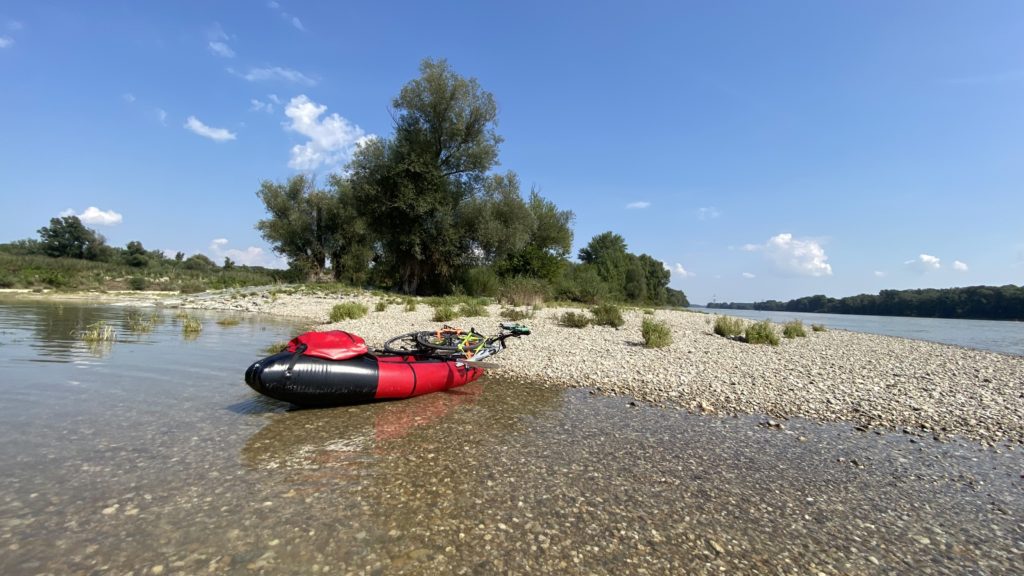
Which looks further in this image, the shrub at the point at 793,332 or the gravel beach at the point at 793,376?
the shrub at the point at 793,332

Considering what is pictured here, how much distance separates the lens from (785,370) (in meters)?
9.45

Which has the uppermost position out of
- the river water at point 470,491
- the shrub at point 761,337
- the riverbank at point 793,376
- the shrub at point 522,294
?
the shrub at point 522,294

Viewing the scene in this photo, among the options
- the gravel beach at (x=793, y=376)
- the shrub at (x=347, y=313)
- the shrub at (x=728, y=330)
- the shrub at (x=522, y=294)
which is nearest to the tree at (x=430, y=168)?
the shrub at (x=522, y=294)

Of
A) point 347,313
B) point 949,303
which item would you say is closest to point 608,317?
point 347,313

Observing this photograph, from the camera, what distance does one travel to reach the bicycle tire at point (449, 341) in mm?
7922

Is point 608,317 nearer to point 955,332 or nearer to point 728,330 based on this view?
point 728,330

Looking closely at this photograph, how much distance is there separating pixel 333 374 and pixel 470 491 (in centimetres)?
274

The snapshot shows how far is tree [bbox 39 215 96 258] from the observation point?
2108 inches

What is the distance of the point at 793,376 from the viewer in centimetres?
888

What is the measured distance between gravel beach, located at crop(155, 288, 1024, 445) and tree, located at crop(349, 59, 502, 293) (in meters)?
15.4

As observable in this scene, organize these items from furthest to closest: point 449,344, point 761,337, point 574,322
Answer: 1. point 574,322
2. point 761,337
3. point 449,344

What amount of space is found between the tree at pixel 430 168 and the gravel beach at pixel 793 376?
15448mm

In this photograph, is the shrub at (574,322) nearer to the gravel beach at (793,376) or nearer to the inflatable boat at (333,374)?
the gravel beach at (793,376)

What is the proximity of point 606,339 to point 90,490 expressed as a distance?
11.1 m
